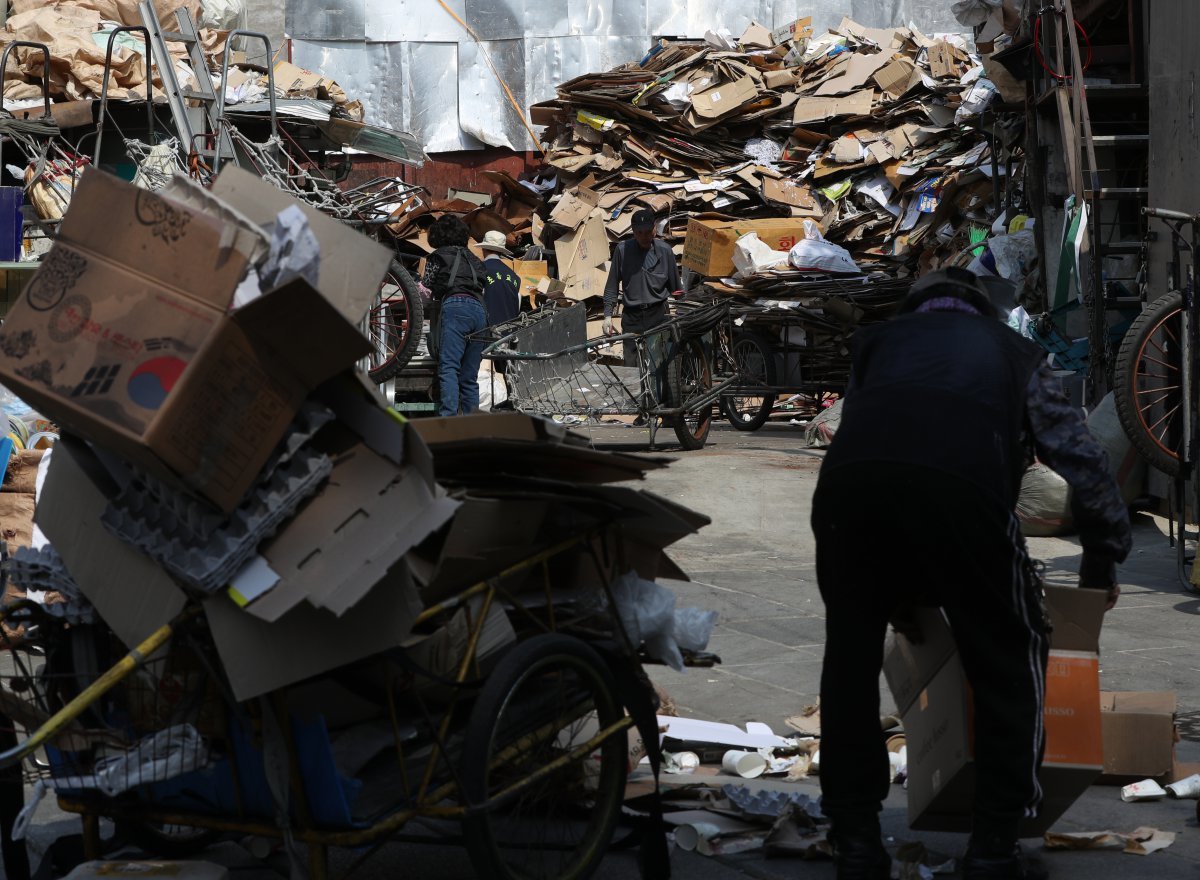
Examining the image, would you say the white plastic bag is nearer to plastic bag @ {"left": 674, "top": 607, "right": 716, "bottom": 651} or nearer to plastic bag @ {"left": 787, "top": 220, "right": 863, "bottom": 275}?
plastic bag @ {"left": 787, "top": 220, "right": 863, "bottom": 275}

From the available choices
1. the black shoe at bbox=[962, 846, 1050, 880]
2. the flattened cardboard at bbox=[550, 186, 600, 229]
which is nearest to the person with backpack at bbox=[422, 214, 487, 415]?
the flattened cardboard at bbox=[550, 186, 600, 229]

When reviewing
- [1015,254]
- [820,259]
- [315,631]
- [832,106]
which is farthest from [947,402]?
[832,106]

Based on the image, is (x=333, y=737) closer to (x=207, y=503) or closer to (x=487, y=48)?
(x=207, y=503)

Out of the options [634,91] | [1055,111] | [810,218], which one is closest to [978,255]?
[1055,111]

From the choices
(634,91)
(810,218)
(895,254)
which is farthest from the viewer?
(634,91)

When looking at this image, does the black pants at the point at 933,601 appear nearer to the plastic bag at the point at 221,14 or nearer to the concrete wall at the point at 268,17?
the plastic bag at the point at 221,14

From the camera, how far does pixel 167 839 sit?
3.69m

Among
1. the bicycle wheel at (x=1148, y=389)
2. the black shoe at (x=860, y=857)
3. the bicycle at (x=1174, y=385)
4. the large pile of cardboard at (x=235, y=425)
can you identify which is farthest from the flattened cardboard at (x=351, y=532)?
the bicycle wheel at (x=1148, y=389)

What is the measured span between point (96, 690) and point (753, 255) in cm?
1248

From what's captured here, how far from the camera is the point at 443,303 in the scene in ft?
39.5

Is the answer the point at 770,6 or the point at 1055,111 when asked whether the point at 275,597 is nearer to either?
the point at 1055,111

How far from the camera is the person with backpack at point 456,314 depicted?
471 inches

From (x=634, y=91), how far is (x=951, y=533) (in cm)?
1690

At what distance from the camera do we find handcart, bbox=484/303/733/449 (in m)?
11.3
